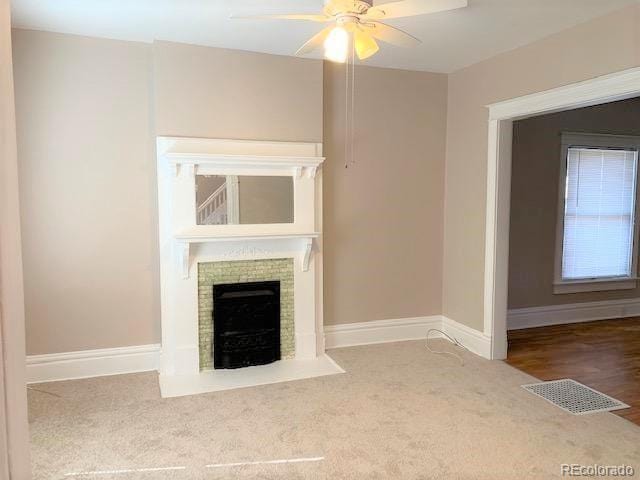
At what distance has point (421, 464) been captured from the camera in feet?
8.22

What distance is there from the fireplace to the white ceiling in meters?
1.86

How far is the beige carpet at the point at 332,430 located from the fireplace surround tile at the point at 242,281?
0.47m

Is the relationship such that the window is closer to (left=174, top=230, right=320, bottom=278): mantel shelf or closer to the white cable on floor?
the white cable on floor

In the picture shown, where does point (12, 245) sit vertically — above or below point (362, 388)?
above

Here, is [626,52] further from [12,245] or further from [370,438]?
[12,245]

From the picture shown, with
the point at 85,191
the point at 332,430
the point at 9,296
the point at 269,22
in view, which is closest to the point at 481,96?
the point at 269,22

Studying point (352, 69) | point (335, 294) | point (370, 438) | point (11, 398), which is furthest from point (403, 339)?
point (11, 398)

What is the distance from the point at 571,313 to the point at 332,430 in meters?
3.64

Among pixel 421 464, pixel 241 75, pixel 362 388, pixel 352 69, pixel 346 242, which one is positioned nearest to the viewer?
pixel 421 464

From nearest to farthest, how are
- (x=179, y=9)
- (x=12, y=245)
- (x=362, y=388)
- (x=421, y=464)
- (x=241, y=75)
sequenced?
1. (x=12, y=245)
2. (x=421, y=464)
3. (x=179, y=9)
4. (x=362, y=388)
5. (x=241, y=75)

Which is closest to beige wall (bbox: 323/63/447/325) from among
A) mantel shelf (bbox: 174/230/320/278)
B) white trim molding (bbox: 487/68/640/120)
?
mantel shelf (bbox: 174/230/320/278)

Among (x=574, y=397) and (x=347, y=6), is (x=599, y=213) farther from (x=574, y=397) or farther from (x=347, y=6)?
(x=347, y=6)

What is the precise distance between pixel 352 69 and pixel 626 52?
1.97m

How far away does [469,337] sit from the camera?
4340 mm
